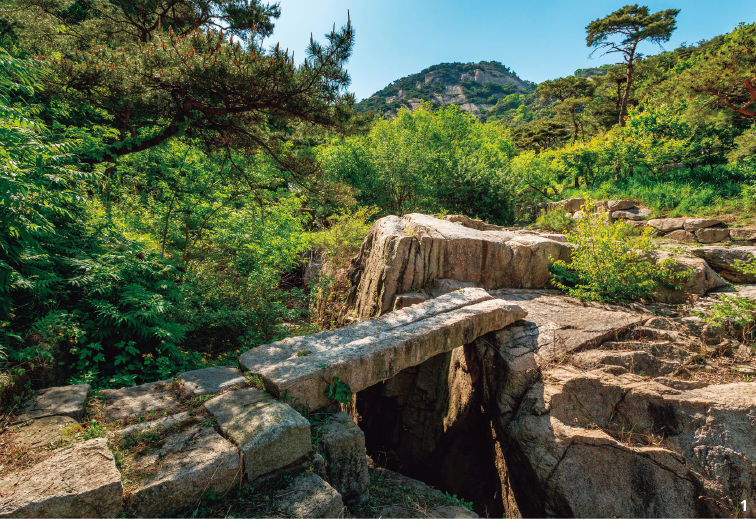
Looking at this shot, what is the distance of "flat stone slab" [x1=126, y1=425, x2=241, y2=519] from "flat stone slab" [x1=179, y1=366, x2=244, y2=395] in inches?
28.4

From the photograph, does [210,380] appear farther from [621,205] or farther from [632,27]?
[632,27]

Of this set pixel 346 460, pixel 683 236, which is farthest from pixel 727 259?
pixel 346 460

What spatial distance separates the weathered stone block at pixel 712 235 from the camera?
28.3ft

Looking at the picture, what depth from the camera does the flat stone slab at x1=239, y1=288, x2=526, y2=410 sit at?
352cm

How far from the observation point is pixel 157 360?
4.21 m

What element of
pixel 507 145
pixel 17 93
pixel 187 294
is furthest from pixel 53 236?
pixel 507 145

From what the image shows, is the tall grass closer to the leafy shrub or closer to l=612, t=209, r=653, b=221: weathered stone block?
l=612, t=209, r=653, b=221: weathered stone block

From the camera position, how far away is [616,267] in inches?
224

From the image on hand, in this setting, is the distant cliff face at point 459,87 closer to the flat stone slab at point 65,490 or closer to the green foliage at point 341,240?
the green foliage at point 341,240

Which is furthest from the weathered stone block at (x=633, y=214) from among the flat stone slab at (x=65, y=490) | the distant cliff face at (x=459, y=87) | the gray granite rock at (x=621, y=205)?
the distant cliff face at (x=459, y=87)

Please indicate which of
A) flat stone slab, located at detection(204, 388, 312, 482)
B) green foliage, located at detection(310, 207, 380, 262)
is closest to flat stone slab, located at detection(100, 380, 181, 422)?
flat stone slab, located at detection(204, 388, 312, 482)

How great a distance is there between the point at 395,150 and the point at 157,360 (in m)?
14.8

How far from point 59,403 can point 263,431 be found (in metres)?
1.90

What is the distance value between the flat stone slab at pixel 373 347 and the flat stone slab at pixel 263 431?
0.31 meters
